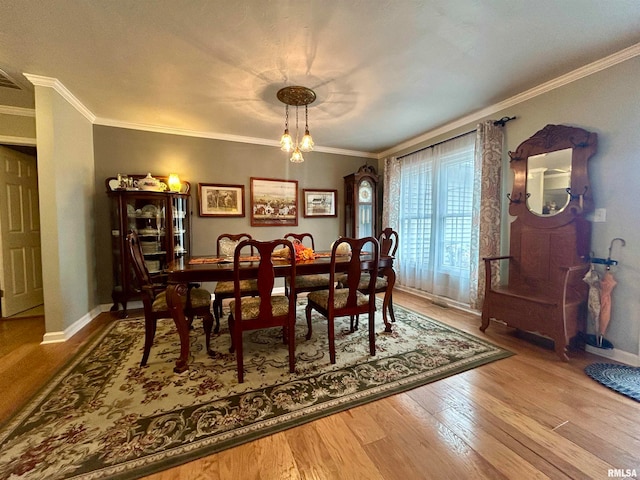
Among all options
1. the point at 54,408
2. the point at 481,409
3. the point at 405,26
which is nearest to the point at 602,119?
the point at 405,26

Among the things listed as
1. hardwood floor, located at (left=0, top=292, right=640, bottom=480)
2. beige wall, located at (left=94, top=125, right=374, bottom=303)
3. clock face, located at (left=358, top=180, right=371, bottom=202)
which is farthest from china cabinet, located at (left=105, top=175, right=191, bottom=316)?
clock face, located at (left=358, top=180, right=371, bottom=202)

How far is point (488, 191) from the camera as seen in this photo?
2.91 metres

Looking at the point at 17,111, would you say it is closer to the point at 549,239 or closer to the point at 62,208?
the point at 62,208

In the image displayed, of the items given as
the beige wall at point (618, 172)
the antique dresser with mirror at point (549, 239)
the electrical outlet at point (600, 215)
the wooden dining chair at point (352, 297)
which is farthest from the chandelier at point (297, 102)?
the electrical outlet at point (600, 215)

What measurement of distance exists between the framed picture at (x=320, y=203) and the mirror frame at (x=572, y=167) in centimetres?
259

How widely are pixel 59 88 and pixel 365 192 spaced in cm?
389

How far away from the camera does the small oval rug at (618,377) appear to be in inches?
65.7

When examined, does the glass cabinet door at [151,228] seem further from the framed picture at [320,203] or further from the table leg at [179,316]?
the framed picture at [320,203]

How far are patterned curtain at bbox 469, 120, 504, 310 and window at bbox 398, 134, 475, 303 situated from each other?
0.70 feet

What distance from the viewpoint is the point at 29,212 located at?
3400 mm

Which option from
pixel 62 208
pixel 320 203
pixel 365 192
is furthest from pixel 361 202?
pixel 62 208

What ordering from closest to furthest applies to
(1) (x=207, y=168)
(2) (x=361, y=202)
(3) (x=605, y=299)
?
(3) (x=605, y=299) → (1) (x=207, y=168) → (2) (x=361, y=202)

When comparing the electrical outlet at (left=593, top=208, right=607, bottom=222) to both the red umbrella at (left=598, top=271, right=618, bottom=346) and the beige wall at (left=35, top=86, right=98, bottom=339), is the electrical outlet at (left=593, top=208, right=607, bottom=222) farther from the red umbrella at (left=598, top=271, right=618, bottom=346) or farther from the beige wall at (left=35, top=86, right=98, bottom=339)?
the beige wall at (left=35, top=86, right=98, bottom=339)

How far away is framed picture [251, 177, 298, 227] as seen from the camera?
4.05 metres
